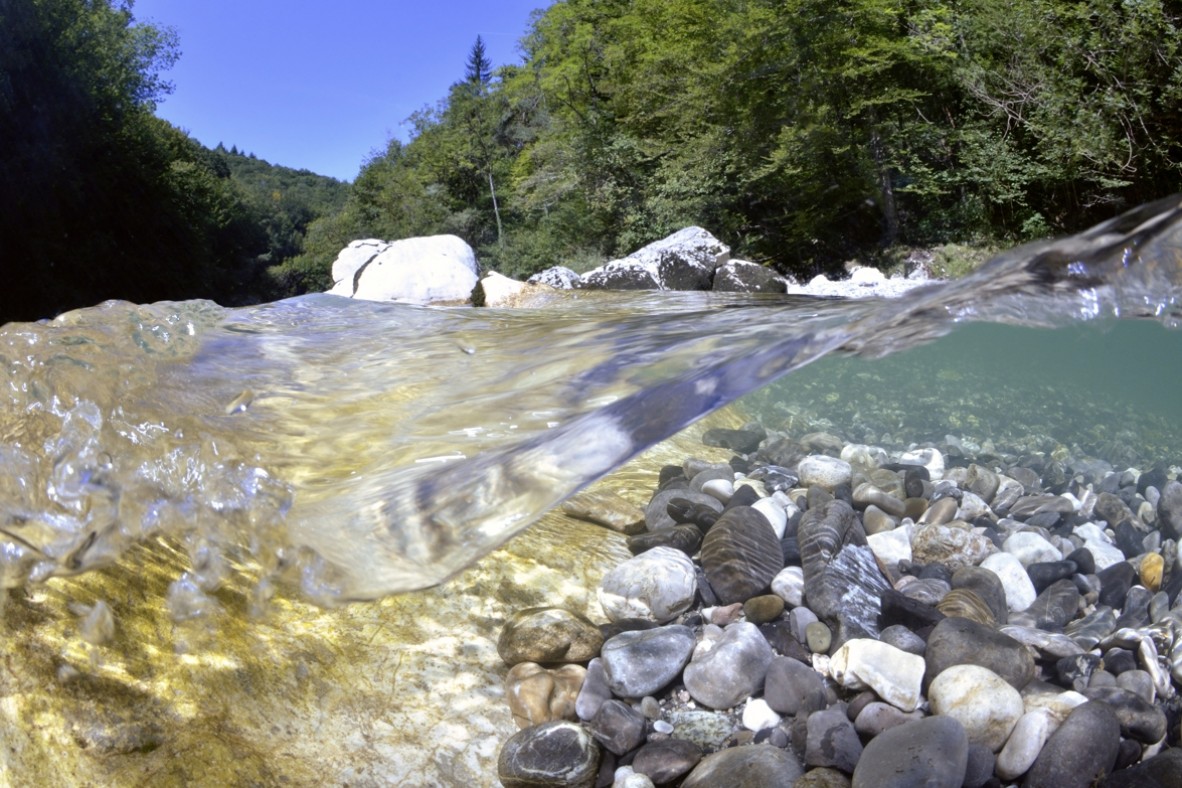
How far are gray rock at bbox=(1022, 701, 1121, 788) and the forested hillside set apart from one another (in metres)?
14.4

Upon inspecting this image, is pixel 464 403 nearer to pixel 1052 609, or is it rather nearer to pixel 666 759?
pixel 666 759

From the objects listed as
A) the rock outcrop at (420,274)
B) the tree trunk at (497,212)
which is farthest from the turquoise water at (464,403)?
the tree trunk at (497,212)

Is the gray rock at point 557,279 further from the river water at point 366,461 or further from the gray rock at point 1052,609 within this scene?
the gray rock at point 1052,609

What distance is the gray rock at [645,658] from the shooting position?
2.10m

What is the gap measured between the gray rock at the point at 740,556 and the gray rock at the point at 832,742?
0.39 meters

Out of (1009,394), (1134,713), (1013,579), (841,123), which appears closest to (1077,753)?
(1134,713)

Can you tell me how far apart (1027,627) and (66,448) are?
95.6 inches

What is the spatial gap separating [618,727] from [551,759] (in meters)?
0.18

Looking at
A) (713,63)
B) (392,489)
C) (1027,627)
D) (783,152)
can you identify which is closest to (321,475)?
(392,489)

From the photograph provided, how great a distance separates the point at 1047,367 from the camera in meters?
3.23

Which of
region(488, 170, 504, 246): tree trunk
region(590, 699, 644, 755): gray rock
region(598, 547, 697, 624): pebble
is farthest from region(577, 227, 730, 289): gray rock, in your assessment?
region(488, 170, 504, 246): tree trunk

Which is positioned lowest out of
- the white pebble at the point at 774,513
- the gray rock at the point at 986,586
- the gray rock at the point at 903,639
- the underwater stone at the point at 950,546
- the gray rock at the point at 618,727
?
the gray rock at the point at 618,727

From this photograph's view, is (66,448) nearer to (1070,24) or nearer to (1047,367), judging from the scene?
(1047,367)

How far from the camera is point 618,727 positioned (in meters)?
2.01
